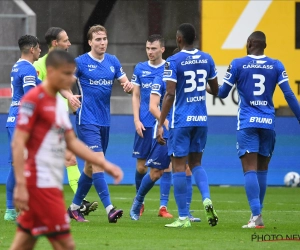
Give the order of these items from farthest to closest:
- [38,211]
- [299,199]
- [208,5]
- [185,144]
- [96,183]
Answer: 1. [208,5]
2. [299,199]
3. [96,183]
4. [185,144]
5. [38,211]

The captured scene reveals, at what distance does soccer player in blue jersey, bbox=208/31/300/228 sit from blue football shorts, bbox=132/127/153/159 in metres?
2.52

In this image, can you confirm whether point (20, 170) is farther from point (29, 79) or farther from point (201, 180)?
point (29, 79)

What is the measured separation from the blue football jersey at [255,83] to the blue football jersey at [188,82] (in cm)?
29

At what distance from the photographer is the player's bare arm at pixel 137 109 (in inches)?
450

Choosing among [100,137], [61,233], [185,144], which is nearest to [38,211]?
[61,233]

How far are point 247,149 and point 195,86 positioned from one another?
33.3 inches

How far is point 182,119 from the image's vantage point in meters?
9.30

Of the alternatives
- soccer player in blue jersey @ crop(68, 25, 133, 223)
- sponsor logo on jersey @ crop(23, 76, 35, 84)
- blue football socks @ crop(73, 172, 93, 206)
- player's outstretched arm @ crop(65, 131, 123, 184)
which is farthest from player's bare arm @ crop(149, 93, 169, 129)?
player's outstretched arm @ crop(65, 131, 123, 184)

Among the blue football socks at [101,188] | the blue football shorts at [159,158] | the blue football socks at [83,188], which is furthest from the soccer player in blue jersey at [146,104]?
the blue football socks at [101,188]

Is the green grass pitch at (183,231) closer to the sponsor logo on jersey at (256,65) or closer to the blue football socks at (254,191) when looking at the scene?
the blue football socks at (254,191)

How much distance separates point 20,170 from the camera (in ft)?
17.6

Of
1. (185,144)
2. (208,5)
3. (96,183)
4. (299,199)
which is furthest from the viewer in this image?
(208,5)

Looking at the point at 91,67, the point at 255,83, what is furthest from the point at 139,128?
the point at 255,83

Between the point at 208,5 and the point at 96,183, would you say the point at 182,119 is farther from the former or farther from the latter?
the point at 208,5
